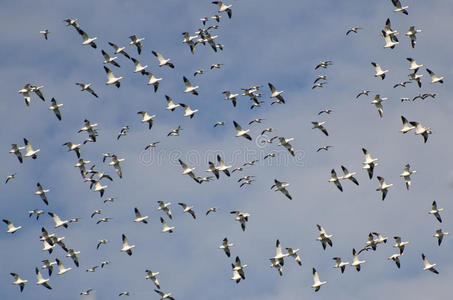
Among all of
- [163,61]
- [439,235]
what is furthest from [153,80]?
[439,235]

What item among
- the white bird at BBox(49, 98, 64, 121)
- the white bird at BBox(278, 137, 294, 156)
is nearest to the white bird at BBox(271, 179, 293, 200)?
the white bird at BBox(278, 137, 294, 156)

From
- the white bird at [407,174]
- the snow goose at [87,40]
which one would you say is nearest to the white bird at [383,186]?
the white bird at [407,174]

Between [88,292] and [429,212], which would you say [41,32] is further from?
[429,212]

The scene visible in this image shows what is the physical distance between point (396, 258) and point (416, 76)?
55.5ft

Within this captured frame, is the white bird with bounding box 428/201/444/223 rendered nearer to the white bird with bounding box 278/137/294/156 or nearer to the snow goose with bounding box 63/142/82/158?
the white bird with bounding box 278/137/294/156

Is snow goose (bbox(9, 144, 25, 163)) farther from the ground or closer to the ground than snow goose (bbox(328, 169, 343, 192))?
farther from the ground

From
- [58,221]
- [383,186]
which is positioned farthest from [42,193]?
[383,186]

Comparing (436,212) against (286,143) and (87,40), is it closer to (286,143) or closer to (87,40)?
(286,143)

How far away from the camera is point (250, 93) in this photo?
10919 centimetres

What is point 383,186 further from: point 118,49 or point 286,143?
point 118,49

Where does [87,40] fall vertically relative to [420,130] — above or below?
above

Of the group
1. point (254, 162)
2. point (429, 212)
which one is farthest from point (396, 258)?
point (254, 162)

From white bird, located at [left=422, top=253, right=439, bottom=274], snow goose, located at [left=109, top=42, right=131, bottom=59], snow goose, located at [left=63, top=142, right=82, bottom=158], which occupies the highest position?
snow goose, located at [left=109, top=42, right=131, bottom=59]

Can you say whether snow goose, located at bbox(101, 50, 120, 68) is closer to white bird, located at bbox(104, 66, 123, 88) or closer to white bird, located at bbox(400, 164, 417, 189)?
white bird, located at bbox(104, 66, 123, 88)
